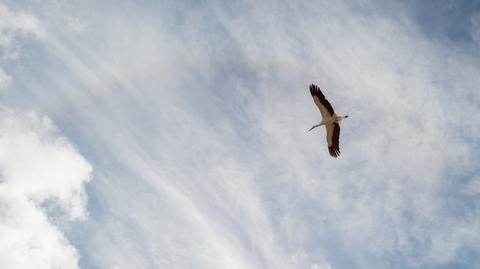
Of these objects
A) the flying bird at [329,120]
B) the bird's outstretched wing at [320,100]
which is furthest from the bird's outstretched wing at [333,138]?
the bird's outstretched wing at [320,100]

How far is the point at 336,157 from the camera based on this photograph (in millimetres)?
41750

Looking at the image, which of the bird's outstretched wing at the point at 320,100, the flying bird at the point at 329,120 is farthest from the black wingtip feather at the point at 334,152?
the bird's outstretched wing at the point at 320,100

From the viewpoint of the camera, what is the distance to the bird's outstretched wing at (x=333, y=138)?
41906mm

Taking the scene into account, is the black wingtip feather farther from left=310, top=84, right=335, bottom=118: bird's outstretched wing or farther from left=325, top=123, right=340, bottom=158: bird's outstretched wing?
left=310, top=84, right=335, bottom=118: bird's outstretched wing

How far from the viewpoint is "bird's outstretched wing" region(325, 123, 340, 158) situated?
137 feet

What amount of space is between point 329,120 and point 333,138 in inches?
97.5

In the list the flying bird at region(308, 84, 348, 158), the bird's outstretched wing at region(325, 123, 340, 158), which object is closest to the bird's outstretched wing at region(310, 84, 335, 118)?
the flying bird at region(308, 84, 348, 158)

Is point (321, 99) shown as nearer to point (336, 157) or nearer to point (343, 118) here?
point (343, 118)

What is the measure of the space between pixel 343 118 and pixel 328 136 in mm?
3344

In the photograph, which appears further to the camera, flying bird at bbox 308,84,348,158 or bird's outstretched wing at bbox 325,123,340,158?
bird's outstretched wing at bbox 325,123,340,158

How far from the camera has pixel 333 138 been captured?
4262cm

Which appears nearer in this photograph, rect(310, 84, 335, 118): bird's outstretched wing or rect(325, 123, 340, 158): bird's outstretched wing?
rect(310, 84, 335, 118): bird's outstretched wing

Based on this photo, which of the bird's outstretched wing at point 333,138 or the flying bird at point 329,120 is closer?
the flying bird at point 329,120

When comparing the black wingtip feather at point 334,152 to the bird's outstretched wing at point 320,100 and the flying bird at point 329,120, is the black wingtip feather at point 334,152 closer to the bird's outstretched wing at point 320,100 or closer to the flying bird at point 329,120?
the flying bird at point 329,120
